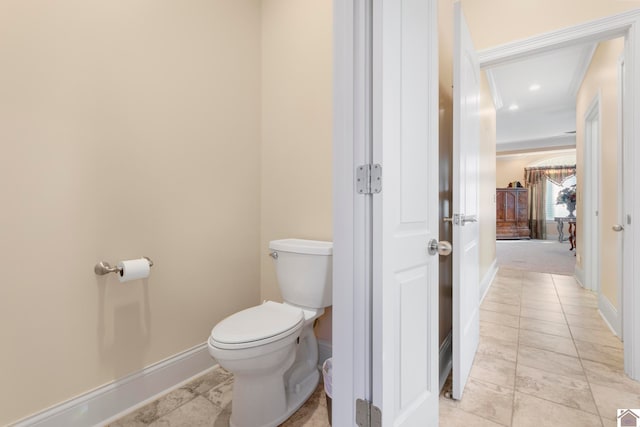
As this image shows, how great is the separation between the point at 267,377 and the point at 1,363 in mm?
1010

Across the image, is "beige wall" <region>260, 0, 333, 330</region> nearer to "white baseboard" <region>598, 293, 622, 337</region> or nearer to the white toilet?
the white toilet

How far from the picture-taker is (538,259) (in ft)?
18.4

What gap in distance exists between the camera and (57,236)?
1242mm

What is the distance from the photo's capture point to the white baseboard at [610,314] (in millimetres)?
2236

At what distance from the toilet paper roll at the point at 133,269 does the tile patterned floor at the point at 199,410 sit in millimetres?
666

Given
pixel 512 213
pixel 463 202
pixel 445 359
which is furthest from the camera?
pixel 512 213

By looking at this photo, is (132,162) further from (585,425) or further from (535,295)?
(535,295)

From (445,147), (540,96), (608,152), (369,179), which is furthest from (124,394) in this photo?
(540,96)

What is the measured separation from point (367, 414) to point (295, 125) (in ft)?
5.51

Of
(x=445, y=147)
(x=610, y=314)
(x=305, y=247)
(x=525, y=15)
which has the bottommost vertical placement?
(x=610, y=314)

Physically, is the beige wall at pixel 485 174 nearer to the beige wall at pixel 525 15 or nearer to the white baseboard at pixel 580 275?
the beige wall at pixel 525 15

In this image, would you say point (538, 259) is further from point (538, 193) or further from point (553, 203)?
point (553, 203)

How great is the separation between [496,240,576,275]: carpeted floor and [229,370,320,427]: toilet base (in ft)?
14.8

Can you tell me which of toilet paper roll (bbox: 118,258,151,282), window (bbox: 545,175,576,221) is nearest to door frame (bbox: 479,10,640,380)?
→ toilet paper roll (bbox: 118,258,151,282)
